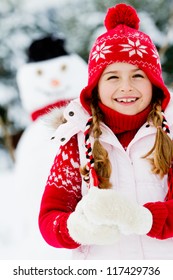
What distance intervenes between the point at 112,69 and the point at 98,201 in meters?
0.31

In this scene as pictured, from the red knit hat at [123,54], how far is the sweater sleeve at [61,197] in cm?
12

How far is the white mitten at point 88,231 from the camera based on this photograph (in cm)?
79

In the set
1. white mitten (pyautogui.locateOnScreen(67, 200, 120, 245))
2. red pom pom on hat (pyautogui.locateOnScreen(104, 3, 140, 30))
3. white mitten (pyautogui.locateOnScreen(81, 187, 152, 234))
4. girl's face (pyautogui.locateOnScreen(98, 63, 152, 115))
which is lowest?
white mitten (pyautogui.locateOnScreen(67, 200, 120, 245))

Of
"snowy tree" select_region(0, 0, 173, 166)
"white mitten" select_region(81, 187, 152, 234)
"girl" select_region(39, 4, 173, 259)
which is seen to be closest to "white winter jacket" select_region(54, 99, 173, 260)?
"girl" select_region(39, 4, 173, 259)

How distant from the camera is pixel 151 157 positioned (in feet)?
3.11

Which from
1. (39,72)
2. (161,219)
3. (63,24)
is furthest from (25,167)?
(161,219)

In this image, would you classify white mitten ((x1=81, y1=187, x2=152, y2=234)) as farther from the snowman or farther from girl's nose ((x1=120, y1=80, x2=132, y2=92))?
the snowman

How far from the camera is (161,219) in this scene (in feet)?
2.81

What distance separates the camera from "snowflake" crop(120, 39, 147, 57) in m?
0.96

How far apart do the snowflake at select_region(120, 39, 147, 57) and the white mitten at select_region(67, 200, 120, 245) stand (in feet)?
1.14

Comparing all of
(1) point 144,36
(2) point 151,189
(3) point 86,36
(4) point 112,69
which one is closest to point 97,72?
(4) point 112,69

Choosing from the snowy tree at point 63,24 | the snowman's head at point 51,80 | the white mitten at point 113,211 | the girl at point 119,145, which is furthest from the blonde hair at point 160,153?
the snowy tree at point 63,24

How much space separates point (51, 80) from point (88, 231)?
3.18 ft

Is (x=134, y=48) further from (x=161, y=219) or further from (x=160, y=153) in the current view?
(x=161, y=219)
